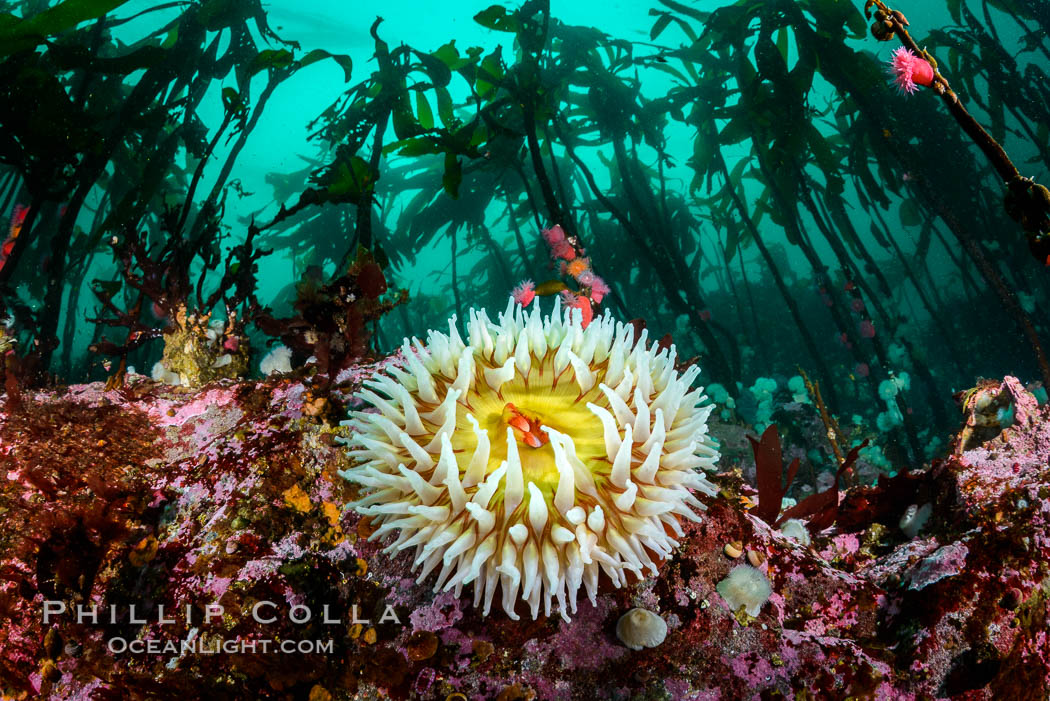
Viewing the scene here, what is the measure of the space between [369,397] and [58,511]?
4.96 ft

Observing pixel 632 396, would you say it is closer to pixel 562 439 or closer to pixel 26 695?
pixel 562 439

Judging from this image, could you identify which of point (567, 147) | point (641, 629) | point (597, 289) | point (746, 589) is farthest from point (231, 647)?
point (567, 147)

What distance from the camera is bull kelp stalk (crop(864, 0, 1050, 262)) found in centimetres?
178

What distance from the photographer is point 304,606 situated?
1.84 meters

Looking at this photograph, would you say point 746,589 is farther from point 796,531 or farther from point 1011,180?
point 1011,180

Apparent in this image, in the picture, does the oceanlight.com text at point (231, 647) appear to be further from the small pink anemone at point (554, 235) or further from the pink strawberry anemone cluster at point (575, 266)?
the small pink anemone at point (554, 235)

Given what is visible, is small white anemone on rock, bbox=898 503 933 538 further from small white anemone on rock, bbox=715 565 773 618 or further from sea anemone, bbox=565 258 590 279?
sea anemone, bbox=565 258 590 279

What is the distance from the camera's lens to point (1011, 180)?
5.93ft

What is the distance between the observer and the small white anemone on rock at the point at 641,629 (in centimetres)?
170

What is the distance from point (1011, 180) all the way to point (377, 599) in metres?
2.98

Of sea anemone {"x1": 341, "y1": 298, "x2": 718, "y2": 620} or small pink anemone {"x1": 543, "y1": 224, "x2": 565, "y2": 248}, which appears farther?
small pink anemone {"x1": 543, "y1": 224, "x2": 565, "y2": 248}

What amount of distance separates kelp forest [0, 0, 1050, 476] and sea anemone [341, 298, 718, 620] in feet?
3.74

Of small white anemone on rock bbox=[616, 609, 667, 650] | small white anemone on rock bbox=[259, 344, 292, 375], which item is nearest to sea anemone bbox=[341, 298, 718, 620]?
small white anemone on rock bbox=[616, 609, 667, 650]

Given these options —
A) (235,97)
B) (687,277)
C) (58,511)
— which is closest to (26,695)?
(58,511)
